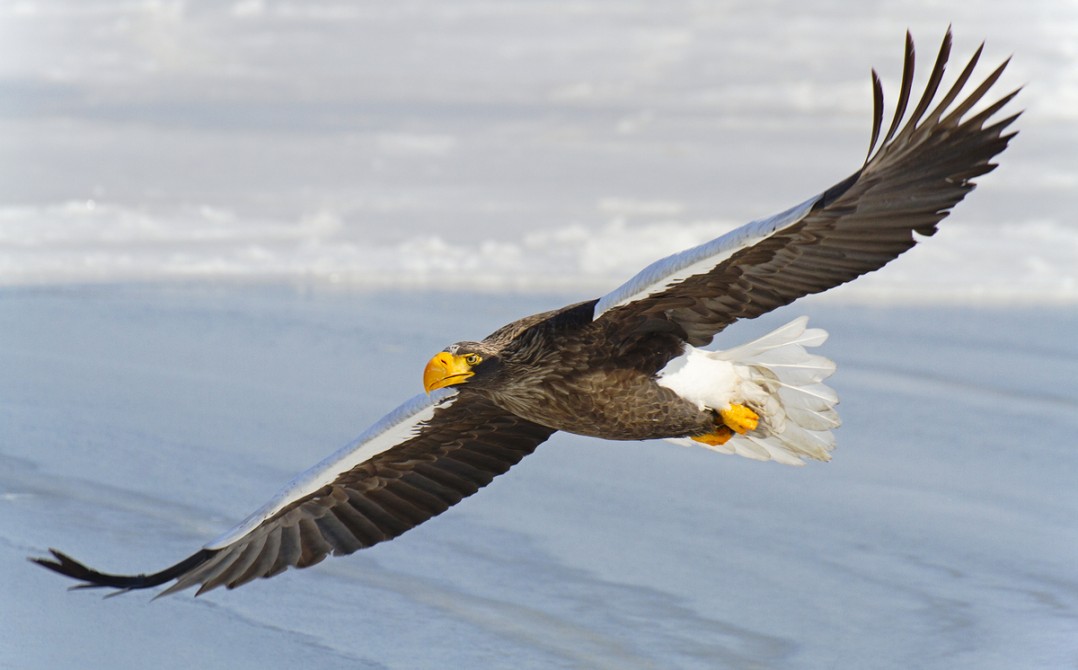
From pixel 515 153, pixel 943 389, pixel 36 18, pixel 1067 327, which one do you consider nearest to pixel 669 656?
pixel 943 389

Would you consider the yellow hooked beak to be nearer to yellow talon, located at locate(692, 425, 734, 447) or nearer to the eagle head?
the eagle head

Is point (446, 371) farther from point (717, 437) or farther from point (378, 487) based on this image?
point (717, 437)

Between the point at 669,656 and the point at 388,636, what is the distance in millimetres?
863

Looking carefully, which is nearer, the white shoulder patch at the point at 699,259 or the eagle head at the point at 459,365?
the white shoulder patch at the point at 699,259

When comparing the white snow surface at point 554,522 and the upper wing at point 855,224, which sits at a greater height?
the upper wing at point 855,224

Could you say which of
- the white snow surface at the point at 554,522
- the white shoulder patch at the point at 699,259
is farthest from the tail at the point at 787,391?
the white shoulder patch at the point at 699,259

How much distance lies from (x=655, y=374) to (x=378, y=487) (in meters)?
1.06

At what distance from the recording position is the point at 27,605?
4.59 metres

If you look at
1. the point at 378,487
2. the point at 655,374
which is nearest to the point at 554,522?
the point at 378,487

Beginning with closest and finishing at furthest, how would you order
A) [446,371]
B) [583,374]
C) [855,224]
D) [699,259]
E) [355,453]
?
[699,259] < [855,224] < [446,371] < [583,374] < [355,453]

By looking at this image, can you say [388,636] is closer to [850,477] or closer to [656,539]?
[656,539]

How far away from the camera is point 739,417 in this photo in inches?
183

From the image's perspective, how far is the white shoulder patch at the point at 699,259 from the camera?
373 cm

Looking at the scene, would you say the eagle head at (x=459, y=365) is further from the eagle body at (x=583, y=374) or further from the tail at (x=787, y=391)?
the tail at (x=787, y=391)
